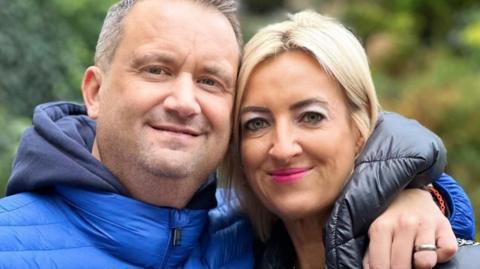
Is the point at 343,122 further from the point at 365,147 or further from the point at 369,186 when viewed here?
the point at 369,186

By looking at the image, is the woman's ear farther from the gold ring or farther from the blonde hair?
the gold ring

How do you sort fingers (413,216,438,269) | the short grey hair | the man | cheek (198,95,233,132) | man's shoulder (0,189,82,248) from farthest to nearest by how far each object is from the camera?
the short grey hair
cheek (198,95,233,132)
the man
man's shoulder (0,189,82,248)
fingers (413,216,438,269)

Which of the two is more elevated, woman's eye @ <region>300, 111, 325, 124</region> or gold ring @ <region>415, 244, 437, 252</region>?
woman's eye @ <region>300, 111, 325, 124</region>

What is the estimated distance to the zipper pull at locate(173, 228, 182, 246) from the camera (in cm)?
268

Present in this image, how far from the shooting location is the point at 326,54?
2.72 m

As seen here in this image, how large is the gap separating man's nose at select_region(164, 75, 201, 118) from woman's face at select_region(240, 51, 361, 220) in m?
0.25

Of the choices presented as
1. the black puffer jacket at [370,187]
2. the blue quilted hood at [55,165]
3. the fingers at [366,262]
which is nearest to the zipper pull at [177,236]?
the blue quilted hood at [55,165]

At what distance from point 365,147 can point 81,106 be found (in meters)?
1.38

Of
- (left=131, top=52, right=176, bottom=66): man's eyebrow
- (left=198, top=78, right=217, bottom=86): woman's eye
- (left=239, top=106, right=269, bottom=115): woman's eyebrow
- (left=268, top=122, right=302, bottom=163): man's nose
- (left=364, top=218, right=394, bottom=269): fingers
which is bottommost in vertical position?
(left=364, top=218, right=394, bottom=269): fingers

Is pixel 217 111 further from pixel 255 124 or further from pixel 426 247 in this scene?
→ pixel 426 247

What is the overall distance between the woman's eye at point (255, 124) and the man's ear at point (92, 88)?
60 centimetres

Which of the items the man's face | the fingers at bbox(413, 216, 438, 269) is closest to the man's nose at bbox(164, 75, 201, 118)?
the man's face

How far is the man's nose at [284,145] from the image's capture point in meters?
2.63

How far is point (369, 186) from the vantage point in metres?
2.46
